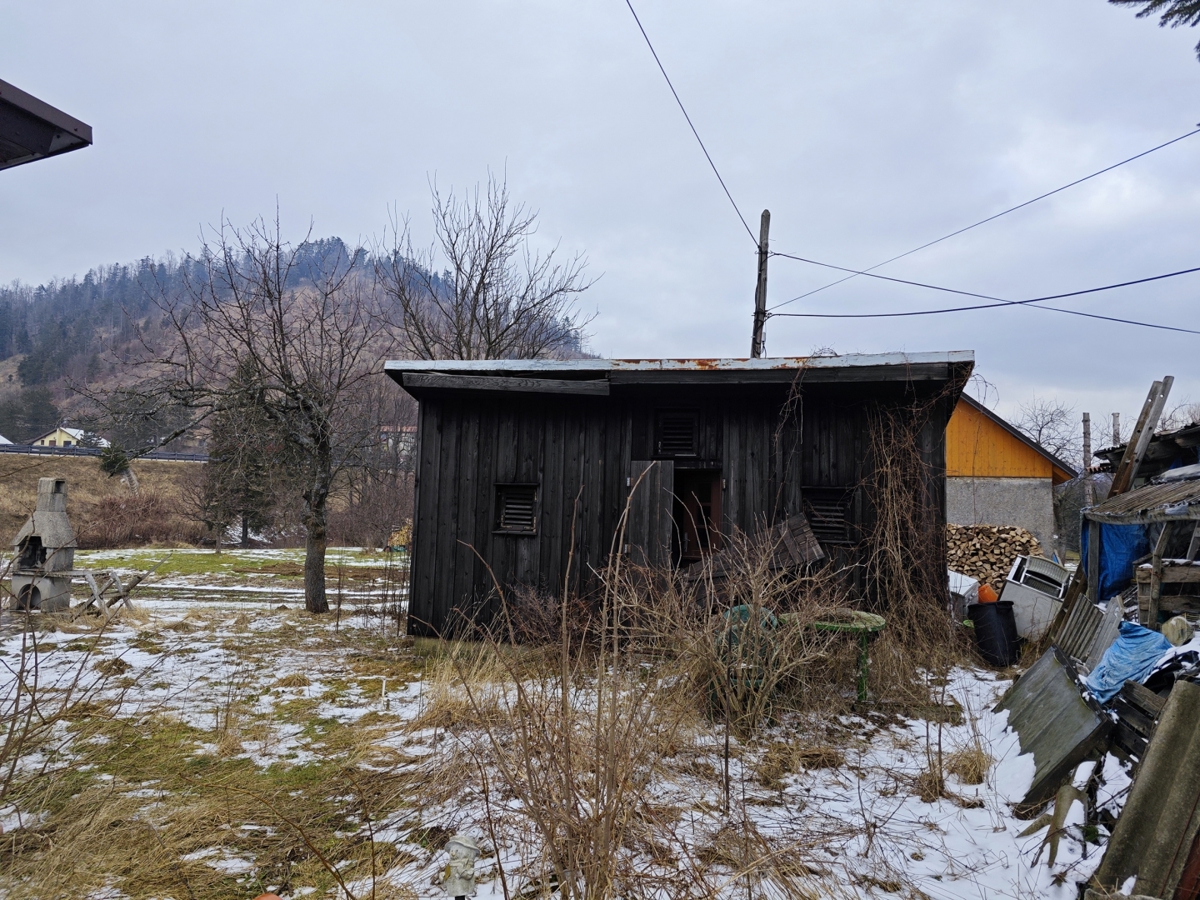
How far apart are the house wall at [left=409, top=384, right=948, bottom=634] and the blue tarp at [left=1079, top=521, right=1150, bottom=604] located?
12.6ft

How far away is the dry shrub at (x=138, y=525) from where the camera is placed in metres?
24.2

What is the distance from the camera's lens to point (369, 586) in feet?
48.4

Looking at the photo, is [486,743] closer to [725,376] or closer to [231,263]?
[725,376]

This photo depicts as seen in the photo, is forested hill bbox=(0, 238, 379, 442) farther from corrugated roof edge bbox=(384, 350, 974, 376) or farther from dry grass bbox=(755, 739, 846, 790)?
dry grass bbox=(755, 739, 846, 790)

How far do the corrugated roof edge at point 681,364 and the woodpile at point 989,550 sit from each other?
8968 millimetres

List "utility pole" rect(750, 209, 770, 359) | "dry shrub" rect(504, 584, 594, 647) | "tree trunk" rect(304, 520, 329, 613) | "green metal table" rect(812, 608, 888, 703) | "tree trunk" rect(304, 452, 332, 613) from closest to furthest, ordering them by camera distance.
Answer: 1. "green metal table" rect(812, 608, 888, 703)
2. "dry shrub" rect(504, 584, 594, 647)
3. "tree trunk" rect(304, 452, 332, 613)
4. "tree trunk" rect(304, 520, 329, 613)
5. "utility pole" rect(750, 209, 770, 359)

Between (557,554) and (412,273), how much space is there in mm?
10979

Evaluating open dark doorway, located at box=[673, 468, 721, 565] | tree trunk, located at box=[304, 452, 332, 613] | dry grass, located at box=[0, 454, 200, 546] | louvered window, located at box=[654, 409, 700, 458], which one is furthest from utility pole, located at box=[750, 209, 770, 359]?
dry grass, located at box=[0, 454, 200, 546]

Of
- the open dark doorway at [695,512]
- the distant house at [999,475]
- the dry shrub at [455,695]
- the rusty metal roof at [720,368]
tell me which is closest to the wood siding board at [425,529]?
the rusty metal roof at [720,368]

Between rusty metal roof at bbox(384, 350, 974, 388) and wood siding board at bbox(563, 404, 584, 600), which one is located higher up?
rusty metal roof at bbox(384, 350, 974, 388)

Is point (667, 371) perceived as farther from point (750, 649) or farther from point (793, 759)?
point (793, 759)

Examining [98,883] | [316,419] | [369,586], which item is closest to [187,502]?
[369,586]

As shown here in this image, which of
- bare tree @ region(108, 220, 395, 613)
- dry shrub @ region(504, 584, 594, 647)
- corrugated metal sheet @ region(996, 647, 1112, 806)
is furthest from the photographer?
bare tree @ region(108, 220, 395, 613)

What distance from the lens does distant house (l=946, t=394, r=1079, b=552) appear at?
18.5 meters
